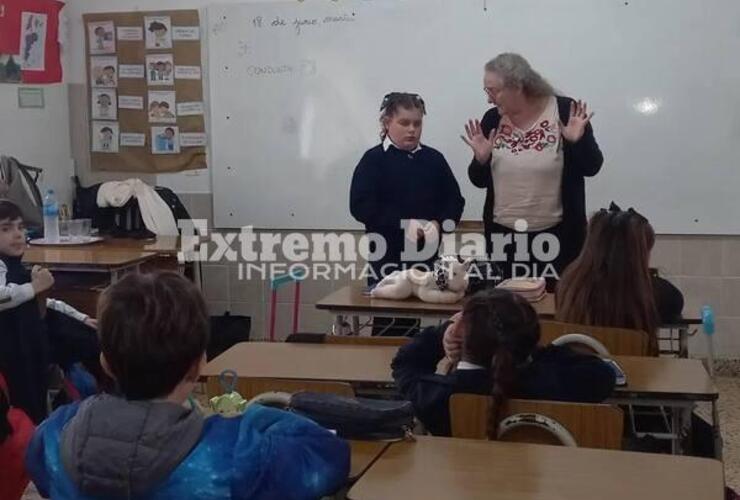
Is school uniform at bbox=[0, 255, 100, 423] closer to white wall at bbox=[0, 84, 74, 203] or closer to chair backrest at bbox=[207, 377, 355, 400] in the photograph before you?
chair backrest at bbox=[207, 377, 355, 400]

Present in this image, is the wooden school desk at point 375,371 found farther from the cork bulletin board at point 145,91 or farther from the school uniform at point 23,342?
the cork bulletin board at point 145,91

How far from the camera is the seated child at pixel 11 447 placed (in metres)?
2.12

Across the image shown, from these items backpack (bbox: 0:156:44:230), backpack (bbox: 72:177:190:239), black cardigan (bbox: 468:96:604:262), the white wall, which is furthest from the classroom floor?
the white wall

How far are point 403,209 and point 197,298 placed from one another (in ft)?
8.56

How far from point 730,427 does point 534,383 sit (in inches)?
92.6

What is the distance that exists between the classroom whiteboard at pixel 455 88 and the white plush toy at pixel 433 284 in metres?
1.57

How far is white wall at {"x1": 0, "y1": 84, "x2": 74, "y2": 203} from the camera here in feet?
16.9

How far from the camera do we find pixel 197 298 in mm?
1438

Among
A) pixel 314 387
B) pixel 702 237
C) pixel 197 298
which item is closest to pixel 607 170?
pixel 702 237

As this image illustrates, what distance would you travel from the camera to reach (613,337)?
2746 mm

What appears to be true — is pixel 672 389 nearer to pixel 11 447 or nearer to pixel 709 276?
pixel 11 447

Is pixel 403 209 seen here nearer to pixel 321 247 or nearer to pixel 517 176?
pixel 517 176

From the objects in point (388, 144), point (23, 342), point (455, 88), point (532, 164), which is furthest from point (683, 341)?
point (23, 342)

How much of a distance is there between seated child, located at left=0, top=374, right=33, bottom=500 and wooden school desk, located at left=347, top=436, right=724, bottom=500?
914mm
